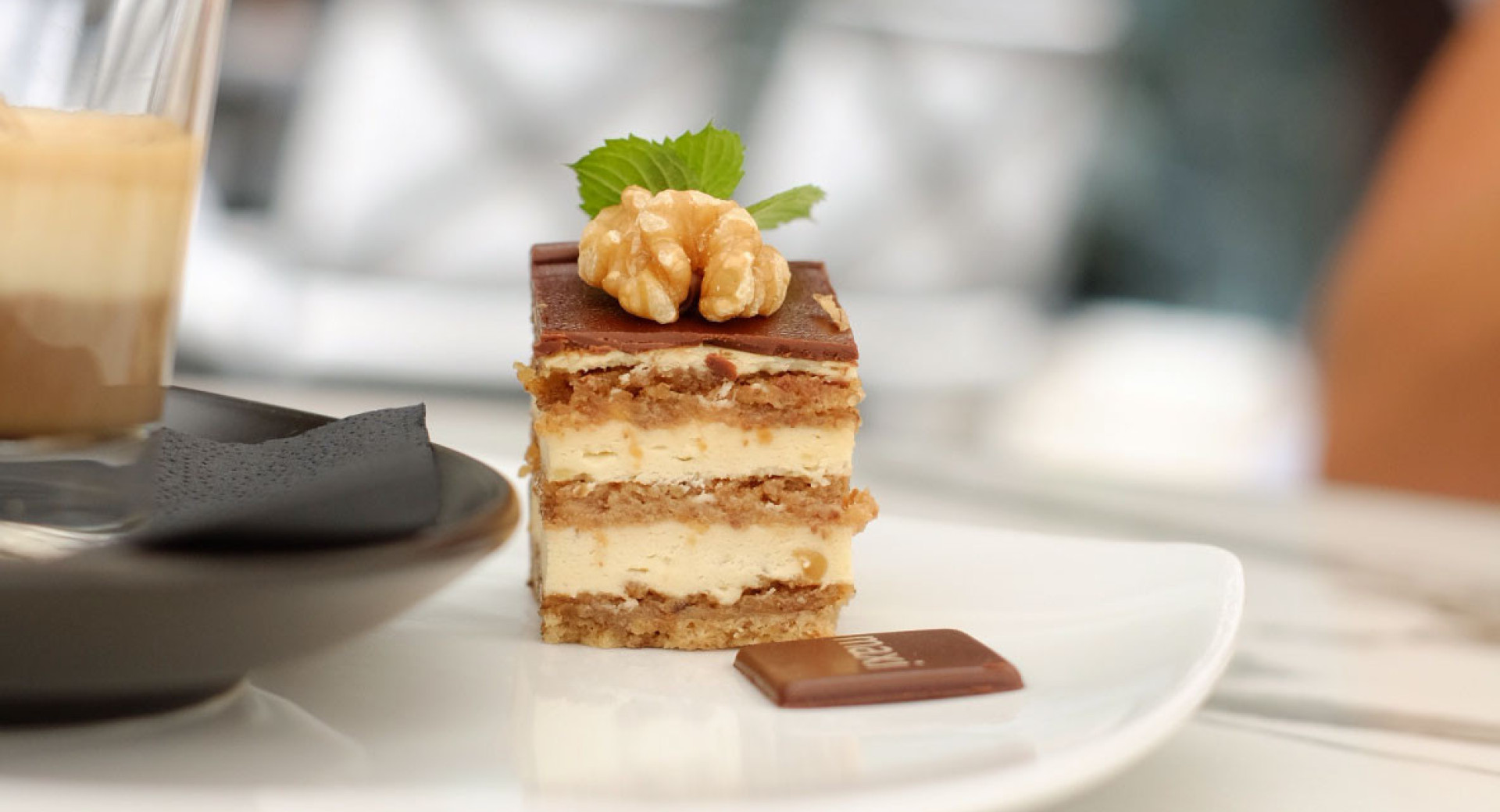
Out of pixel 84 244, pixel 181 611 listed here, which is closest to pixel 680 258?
pixel 84 244

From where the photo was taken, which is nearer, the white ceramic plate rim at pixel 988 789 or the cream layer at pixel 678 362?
the white ceramic plate rim at pixel 988 789

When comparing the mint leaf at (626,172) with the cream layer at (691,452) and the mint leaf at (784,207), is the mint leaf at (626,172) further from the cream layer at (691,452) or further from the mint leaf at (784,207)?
the cream layer at (691,452)

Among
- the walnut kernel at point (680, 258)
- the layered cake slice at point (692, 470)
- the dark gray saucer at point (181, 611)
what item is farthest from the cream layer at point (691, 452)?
the dark gray saucer at point (181, 611)

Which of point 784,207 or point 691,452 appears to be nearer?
point 691,452

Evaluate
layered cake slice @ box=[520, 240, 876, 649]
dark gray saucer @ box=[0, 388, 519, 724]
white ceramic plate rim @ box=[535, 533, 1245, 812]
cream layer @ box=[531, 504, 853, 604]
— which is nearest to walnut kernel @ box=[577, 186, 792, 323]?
layered cake slice @ box=[520, 240, 876, 649]

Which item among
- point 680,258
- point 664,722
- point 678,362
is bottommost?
point 664,722

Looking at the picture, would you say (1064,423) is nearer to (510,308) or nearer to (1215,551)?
(510,308)

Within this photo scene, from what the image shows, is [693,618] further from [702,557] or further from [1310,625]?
[1310,625]

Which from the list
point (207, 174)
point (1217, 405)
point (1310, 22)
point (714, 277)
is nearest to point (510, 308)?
point (207, 174)
